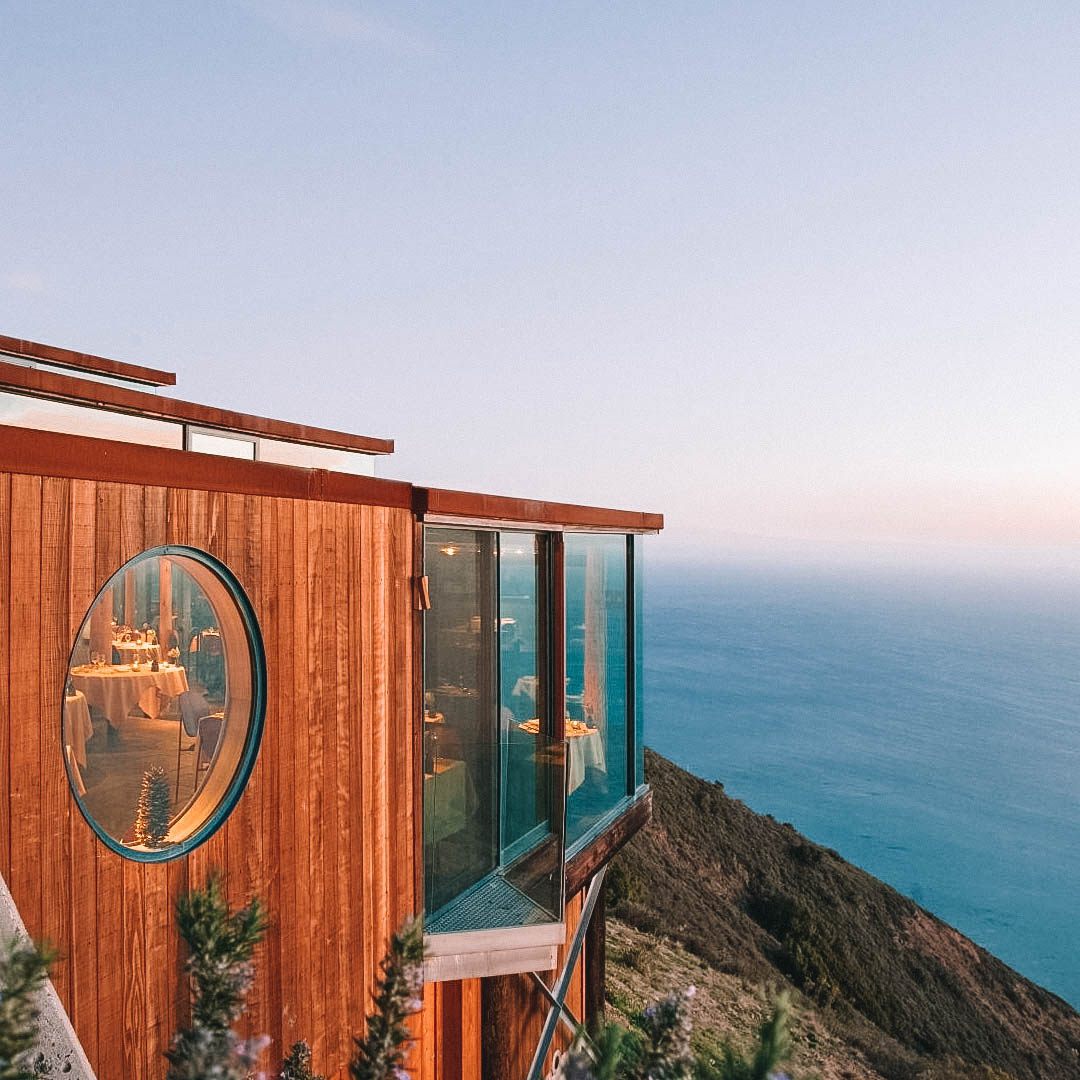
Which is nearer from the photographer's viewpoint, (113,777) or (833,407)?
(113,777)

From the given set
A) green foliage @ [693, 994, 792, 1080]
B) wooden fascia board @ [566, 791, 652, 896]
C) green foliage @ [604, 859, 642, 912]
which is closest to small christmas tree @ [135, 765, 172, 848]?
green foliage @ [693, 994, 792, 1080]

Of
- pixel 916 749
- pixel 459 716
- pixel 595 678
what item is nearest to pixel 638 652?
pixel 595 678

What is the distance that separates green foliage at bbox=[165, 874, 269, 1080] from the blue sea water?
22.6 m

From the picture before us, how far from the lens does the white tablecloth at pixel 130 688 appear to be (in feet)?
10.2

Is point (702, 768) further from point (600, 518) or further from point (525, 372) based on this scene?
point (600, 518)

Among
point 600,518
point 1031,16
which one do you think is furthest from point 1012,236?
point 600,518

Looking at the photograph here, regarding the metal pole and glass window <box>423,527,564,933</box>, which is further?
the metal pole

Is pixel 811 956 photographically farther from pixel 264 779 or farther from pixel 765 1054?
pixel 765 1054

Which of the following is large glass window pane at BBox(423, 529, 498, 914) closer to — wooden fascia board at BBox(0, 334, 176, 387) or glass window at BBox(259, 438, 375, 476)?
glass window at BBox(259, 438, 375, 476)

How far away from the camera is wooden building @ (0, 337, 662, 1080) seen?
2.31 m

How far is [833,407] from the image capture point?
29297mm

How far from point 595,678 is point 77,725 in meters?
3.61

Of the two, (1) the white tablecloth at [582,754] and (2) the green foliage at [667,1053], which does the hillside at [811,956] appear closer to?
(1) the white tablecloth at [582,754]

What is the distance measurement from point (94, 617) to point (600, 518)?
349cm
